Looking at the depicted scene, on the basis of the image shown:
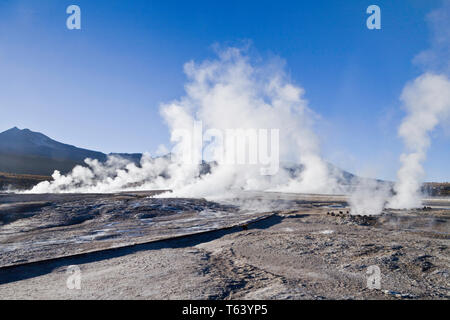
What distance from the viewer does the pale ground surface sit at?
19.4 ft

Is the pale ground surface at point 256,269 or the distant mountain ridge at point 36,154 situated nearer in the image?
the pale ground surface at point 256,269

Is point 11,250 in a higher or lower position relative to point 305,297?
lower

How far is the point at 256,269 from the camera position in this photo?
298 inches

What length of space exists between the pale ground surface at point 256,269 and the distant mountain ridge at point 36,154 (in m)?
103

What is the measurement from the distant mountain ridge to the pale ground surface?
10311 cm

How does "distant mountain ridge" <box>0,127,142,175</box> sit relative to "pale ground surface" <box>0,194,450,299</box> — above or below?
above

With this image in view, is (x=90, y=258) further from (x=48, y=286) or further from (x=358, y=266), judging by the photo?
(x=358, y=266)

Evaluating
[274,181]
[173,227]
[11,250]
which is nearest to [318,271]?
[173,227]

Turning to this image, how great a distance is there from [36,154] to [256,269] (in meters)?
150

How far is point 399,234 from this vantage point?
1237 centimetres

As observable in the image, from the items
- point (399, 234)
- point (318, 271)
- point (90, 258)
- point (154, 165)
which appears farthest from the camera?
point (154, 165)

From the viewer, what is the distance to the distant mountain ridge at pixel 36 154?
96.5 meters
